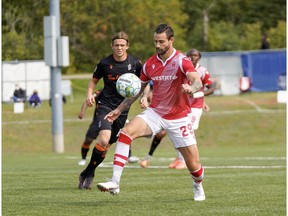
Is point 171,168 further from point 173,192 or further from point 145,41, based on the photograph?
point 145,41

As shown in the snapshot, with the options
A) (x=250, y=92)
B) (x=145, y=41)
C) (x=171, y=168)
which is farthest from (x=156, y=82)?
(x=145, y=41)

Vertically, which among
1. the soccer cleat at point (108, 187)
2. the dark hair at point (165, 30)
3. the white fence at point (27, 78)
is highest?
the dark hair at point (165, 30)

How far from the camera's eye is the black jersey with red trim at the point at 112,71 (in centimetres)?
1406

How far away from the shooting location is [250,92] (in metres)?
47.0

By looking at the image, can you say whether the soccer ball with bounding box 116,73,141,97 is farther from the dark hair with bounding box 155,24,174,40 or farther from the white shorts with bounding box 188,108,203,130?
the white shorts with bounding box 188,108,203,130

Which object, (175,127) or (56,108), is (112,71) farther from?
(56,108)

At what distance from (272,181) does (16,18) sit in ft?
Answer: 135

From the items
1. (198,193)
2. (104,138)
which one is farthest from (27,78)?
(198,193)

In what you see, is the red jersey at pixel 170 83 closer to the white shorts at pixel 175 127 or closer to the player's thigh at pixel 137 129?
the white shorts at pixel 175 127

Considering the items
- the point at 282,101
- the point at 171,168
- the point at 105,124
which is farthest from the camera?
the point at 282,101

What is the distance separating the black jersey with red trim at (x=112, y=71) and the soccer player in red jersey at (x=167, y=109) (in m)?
2.21

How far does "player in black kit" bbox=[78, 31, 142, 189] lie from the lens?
1359 centimetres

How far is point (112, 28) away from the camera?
59875mm

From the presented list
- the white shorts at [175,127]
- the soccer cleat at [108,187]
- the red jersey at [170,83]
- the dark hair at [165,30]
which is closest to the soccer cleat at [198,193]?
the white shorts at [175,127]
